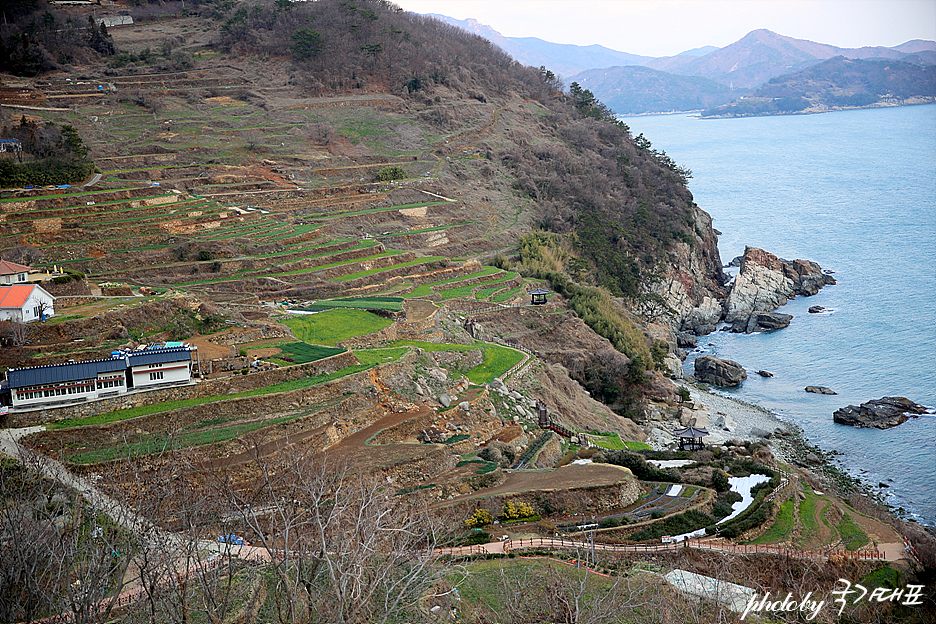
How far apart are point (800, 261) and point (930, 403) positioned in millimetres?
28037

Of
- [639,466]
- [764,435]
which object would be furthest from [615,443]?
[764,435]

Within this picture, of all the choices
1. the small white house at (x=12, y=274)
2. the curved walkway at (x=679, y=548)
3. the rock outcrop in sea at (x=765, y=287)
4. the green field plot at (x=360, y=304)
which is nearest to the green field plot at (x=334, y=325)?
the green field plot at (x=360, y=304)

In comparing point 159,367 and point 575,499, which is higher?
point 159,367

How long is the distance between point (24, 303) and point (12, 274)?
358 centimetres

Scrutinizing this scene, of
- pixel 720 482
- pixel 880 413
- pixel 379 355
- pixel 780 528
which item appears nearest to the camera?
pixel 780 528

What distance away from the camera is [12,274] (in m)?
26.9

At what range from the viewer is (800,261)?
67.1m

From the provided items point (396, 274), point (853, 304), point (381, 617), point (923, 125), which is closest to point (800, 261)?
point (853, 304)

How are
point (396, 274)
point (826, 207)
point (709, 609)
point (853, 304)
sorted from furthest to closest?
point (826, 207) < point (853, 304) < point (396, 274) < point (709, 609)

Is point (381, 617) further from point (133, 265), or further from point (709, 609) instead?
point (133, 265)

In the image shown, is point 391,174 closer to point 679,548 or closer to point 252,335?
point 252,335

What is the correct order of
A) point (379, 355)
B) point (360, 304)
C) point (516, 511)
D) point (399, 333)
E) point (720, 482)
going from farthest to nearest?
point (360, 304) → point (399, 333) → point (379, 355) → point (720, 482) → point (516, 511)

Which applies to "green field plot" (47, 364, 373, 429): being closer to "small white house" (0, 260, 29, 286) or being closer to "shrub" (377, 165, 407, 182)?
"small white house" (0, 260, 29, 286)

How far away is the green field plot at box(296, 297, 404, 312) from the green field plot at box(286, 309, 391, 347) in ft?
1.62
